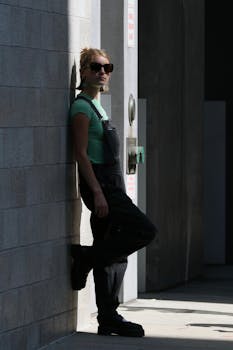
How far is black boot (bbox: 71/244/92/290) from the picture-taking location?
8.22 metres

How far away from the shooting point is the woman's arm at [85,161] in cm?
803

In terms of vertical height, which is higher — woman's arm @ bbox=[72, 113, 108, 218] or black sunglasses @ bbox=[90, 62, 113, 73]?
black sunglasses @ bbox=[90, 62, 113, 73]

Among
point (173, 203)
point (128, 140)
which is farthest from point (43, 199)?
point (173, 203)

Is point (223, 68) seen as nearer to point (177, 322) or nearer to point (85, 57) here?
point (177, 322)

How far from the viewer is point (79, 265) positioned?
8219mm

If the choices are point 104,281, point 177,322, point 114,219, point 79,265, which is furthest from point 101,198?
point 177,322

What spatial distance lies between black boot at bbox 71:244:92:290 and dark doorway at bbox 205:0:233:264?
5.73 meters

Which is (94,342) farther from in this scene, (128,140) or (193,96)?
(193,96)

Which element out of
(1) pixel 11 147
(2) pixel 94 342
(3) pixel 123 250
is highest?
(1) pixel 11 147

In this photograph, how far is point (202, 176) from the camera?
1258cm

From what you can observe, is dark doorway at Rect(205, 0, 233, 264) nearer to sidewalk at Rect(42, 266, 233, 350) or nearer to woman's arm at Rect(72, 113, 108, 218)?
sidewalk at Rect(42, 266, 233, 350)

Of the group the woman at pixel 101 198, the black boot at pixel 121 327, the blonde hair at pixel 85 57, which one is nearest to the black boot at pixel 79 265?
the woman at pixel 101 198

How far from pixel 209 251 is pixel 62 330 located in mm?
5830

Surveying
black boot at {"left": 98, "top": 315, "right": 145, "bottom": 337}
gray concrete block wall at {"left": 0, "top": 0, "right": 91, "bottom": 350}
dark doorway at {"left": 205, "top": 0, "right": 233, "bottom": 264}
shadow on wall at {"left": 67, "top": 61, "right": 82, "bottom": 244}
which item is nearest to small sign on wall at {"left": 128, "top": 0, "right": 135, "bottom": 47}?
gray concrete block wall at {"left": 0, "top": 0, "right": 91, "bottom": 350}
